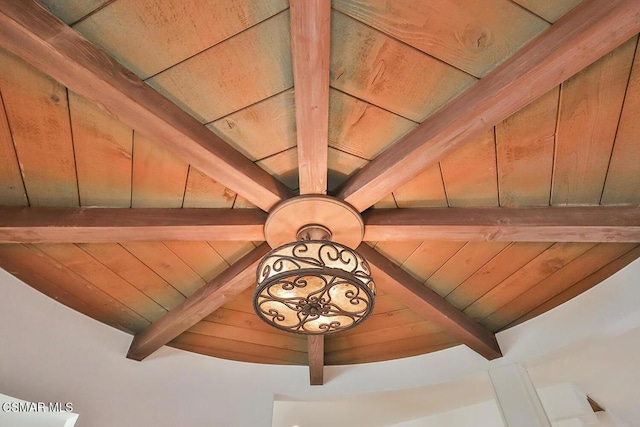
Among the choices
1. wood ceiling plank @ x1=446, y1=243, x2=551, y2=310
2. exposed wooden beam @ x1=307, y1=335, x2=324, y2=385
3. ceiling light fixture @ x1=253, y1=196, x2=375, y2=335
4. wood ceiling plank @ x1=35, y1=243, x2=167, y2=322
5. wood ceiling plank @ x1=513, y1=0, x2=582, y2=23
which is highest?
wood ceiling plank @ x1=513, y1=0, x2=582, y2=23

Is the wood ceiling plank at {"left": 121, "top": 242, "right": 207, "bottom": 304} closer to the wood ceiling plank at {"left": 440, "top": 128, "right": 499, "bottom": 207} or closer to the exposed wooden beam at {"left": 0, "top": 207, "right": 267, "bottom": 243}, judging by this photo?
the exposed wooden beam at {"left": 0, "top": 207, "right": 267, "bottom": 243}

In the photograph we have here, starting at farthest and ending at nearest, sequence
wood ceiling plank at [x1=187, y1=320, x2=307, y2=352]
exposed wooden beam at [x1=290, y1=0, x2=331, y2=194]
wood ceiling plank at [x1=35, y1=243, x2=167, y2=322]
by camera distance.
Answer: wood ceiling plank at [x1=187, y1=320, x2=307, y2=352] < wood ceiling plank at [x1=35, y1=243, x2=167, y2=322] < exposed wooden beam at [x1=290, y1=0, x2=331, y2=194]

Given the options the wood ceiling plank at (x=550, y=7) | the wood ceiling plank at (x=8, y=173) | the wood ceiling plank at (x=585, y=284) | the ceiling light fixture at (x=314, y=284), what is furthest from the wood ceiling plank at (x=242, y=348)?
the wood ceiling plank at (x=550, y=7)

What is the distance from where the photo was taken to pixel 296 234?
4.91ft

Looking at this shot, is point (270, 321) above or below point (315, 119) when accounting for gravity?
below

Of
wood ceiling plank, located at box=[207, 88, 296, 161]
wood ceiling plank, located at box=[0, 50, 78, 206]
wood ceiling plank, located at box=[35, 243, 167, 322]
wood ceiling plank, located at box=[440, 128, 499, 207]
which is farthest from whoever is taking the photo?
wood ceiling plank, located at box=[35, 243, 167, 322]

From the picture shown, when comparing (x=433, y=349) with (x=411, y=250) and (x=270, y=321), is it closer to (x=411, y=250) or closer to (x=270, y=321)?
(x=411, y=250)

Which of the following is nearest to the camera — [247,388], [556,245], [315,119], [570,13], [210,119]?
[570,13]

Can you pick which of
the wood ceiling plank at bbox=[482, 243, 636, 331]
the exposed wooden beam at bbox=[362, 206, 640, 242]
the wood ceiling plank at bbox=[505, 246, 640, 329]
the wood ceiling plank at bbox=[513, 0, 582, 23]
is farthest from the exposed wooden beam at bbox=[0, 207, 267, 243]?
the wood ceiling plank at bbox=[505, 246, 640, 329]

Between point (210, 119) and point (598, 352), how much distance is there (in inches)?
98.7

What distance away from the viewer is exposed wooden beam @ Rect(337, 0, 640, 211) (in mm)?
943

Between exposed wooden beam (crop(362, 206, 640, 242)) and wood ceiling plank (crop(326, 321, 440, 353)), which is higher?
wood ceiling plank (crop(326, 321, 440, 353))

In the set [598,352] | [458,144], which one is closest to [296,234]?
[458,144]

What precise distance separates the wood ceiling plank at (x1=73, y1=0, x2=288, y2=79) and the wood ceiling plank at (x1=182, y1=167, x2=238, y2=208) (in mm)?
413
